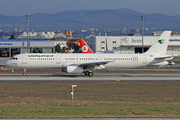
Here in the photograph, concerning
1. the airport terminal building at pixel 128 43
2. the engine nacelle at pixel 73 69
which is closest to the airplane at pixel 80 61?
the engine nacelle at pixel 73 69

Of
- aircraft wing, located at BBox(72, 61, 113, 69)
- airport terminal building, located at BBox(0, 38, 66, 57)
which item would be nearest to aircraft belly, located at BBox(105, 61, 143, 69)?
aircraft wing, located at BBox(72, 61, 113, 69)

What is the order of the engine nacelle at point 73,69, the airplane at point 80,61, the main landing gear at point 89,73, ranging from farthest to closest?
1. the main landing gear at point 89,73
2. the airplane at point 80,61
3. the engine nacelle at point 73,69

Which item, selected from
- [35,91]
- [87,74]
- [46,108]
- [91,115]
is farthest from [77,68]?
[91,115]

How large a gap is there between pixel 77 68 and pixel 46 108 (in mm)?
21939

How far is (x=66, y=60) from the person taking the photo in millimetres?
41188

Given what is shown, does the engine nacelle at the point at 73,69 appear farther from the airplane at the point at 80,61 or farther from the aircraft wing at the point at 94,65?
the aircraft wing at the point at 94,65

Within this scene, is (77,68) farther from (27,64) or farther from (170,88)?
(170,88)

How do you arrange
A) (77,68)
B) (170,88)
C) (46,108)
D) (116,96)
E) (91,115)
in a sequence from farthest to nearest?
(77,68) → (170,88) → (116,96) → (46,108) → (91,115)

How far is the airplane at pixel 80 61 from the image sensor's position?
4088 cm

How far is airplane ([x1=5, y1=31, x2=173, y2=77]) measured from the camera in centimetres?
4088

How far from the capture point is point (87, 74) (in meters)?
41.5

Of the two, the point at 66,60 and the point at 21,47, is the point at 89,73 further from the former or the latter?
the point at 21,47

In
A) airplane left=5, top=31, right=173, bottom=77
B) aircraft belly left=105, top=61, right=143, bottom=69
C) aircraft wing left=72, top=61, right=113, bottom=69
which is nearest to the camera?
aircraft wing left=72, top=61, right=113, bottom=69

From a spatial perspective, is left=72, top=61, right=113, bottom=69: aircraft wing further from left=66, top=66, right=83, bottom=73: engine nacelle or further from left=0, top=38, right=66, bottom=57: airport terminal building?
left=0, top=38, right=66, bottom=57: airport terminal building
